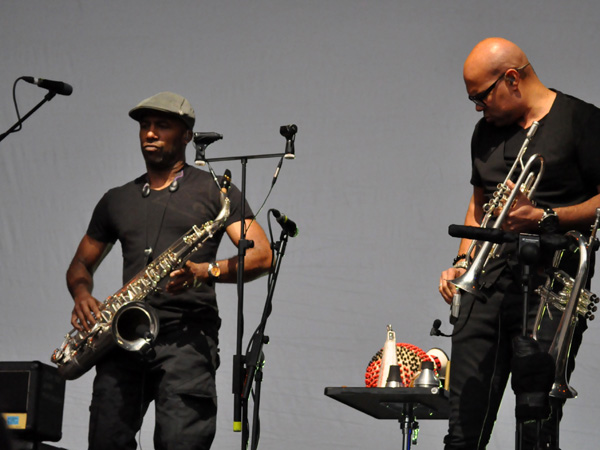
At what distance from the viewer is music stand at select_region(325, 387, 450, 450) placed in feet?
11.8

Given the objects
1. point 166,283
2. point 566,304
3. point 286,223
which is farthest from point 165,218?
point 566,304

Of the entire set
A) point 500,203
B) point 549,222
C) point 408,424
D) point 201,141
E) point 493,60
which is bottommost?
point 408,424

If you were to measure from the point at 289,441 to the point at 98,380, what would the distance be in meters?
1.33

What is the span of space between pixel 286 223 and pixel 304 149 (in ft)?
4.76

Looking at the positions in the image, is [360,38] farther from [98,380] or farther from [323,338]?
[98,380]

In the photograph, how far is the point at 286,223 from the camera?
143 inches

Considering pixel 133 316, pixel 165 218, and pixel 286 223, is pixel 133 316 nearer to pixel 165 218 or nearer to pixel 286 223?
pixel 165 218

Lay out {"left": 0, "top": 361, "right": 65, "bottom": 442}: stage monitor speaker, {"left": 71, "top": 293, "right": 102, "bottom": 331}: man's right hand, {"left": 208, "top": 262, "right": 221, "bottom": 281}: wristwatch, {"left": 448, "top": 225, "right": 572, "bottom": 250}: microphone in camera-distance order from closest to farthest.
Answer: {"left": 448, "top": 225, "right": 572, "bottom": 250}: microphone → {"left": 208, "top": 262, "right": 221, "bottom": 281}: wristwatch → {"left": 71, "top": 293, "right": 102, "bottom": 331}: man's right hand → {"left": 0, "top": 361, "right": 65, "bottom": 442}: stage monitor speaker

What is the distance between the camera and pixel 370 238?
483 centimetres

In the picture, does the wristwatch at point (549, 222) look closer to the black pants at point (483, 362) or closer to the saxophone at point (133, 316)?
the black pants at point (483, 362)

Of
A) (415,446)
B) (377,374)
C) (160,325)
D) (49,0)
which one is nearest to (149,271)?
(160,325)

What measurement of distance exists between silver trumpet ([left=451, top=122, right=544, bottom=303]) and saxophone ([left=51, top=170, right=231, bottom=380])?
1080 mm

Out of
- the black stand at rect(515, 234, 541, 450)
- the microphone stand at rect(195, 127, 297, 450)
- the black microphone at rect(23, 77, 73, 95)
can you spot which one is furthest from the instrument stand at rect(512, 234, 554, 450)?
the black microphone at rect(23, 77, 73, 95)

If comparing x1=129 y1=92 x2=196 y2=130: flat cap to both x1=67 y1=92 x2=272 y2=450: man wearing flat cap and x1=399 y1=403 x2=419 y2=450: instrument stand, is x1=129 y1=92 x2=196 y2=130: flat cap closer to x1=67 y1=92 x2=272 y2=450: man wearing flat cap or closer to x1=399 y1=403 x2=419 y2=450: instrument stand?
x1=67 y1=92 x2=272 y2=450: man wearing flat cap
